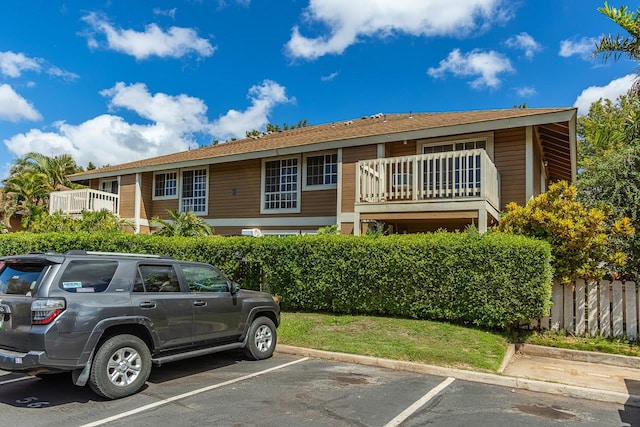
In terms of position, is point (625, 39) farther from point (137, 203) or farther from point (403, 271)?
point (137, 203)

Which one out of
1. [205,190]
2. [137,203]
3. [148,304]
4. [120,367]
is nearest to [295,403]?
[120,367]

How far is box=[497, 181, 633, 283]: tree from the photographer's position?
907 cm

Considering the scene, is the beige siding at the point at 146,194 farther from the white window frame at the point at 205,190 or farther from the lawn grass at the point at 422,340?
the lawn grass at the point at 422,340

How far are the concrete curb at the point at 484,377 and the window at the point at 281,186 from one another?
848cm

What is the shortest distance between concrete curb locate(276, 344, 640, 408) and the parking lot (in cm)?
17

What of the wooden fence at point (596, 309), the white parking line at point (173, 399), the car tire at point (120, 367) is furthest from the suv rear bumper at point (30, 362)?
the wooden fence at point (596, 309)

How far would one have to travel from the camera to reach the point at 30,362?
16.3 ft

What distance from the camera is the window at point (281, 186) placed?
16.4 metres

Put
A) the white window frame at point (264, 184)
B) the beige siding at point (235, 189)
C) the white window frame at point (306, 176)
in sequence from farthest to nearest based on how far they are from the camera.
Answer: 1. the beige siding at point (235, 189)
2. the white window frame at point (264, 184)
3. the white window frame at point (306, 176)

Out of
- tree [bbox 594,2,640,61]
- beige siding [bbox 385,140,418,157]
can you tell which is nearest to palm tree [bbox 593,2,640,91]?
tree [bbox 594,2,640,61]

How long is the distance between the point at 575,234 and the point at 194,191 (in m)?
14.7

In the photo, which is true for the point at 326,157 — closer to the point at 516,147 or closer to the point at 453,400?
the point at 516,147

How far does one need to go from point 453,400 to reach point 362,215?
752 centimetres

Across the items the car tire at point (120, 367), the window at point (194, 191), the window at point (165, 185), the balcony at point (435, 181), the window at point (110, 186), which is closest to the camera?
the car tire at point (120, 367)
